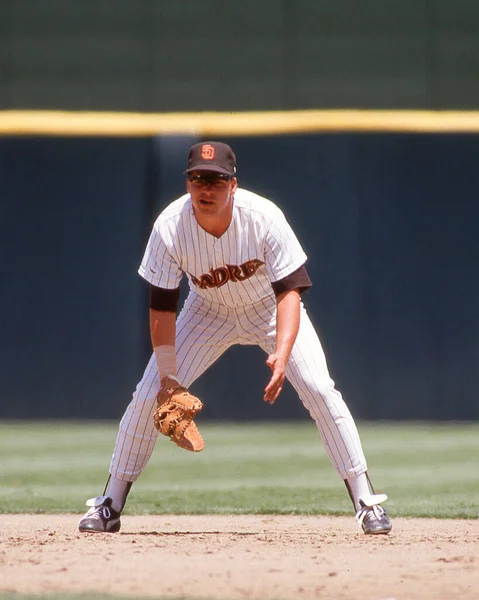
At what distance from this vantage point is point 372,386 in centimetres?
859

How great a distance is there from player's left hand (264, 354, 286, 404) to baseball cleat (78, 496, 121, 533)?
83 cm

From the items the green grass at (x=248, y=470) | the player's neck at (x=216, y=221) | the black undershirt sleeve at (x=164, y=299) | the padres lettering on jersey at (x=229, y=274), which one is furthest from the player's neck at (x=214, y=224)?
Answer: the green grass at (x=248, y=470)

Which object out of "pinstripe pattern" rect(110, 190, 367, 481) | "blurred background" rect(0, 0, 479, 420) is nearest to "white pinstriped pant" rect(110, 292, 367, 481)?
"pinstripe pattern" rect(110, 190, 367, 481)

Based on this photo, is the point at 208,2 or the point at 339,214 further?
the point at 208,2

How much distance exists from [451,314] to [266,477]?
2.76 meters

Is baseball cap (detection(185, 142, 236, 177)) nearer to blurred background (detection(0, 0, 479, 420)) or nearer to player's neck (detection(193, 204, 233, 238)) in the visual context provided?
player's neck (detection(193, 204, 233, 238))

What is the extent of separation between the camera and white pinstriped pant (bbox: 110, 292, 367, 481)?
4145mm

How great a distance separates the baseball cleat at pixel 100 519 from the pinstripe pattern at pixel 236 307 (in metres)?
0.12

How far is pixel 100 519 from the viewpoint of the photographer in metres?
4.25

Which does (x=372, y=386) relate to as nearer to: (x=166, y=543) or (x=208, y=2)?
(x=208, y=2)

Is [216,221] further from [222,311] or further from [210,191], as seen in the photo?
[222,311]

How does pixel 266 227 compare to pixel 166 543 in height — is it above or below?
above

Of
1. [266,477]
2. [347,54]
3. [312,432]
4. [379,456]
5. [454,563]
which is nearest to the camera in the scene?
A: [454,563]

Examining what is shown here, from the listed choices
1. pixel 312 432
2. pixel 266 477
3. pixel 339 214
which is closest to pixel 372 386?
pixel 312 432
